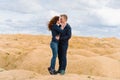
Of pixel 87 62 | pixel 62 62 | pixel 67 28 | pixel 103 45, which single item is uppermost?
pixel 67 28

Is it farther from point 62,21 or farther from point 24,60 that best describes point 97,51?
point 62,21

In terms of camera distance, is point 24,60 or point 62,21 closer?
point 62,21

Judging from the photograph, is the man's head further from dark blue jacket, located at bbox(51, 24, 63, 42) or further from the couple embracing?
dark blue jacket, located at bbox(51, 24, 63, 42)

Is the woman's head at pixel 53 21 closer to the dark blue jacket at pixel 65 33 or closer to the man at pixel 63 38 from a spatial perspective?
the man at pixel 63 38

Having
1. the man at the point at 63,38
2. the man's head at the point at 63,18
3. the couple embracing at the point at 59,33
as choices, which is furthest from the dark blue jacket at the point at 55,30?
the man's head at the point at 63,18

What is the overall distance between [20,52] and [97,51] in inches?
514

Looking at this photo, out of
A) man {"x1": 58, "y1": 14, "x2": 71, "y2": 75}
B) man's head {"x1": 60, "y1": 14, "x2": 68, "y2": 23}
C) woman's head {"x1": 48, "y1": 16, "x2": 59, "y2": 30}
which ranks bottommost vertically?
man {"x1": 58, "y1": 14, "x2": 71, "y2": 75}

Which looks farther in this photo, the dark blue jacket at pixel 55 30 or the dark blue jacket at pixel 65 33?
the dark blue jacket at pixel 65 33

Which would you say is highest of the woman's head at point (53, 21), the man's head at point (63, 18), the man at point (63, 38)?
the man's head at point (63, 18)

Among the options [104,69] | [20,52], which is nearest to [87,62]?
[104,69]

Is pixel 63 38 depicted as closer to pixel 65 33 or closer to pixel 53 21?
pixel 65 33

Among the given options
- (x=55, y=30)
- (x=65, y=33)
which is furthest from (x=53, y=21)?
(x=65, y=33)

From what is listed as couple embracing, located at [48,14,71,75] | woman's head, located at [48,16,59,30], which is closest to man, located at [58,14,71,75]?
couple embracing, located at [48,14,71,75]

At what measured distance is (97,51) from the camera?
59.2 metres
